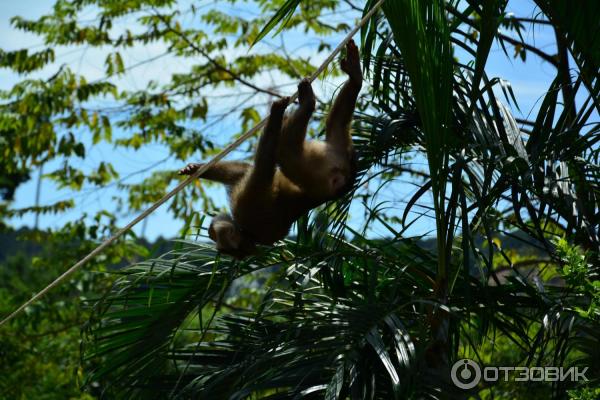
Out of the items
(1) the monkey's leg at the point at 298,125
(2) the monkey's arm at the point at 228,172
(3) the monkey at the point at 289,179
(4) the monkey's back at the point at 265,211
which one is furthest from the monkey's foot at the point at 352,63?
(2) the monkey's arm at the point at 228,172

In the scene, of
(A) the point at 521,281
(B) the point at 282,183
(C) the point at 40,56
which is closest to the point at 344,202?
(B) the point at 282,183

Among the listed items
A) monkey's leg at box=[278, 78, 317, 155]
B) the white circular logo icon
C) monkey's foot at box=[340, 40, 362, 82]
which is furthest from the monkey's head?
the white circular logo icon

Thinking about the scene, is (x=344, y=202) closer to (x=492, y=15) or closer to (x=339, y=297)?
(x=339, y=297)

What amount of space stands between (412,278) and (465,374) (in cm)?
60

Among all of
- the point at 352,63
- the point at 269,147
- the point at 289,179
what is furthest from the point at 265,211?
the point at 352,63

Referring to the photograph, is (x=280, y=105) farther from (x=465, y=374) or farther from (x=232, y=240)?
(x=465, y=374)

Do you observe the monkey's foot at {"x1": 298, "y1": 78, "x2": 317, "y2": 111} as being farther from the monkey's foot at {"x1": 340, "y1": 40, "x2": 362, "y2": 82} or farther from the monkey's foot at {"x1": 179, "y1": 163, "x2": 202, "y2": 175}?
the monkey's foot at {"x1": 179, "y1": 163, "x2": 202, "y2": 175}

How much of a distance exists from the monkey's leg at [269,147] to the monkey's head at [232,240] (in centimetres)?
24

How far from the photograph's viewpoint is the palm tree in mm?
2682

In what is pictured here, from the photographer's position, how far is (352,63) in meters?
3.23

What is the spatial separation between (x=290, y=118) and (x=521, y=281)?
1.24 metres

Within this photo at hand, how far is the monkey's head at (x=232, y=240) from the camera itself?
338 cm

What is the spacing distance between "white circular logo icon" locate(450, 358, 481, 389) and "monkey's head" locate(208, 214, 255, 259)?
1061 mm

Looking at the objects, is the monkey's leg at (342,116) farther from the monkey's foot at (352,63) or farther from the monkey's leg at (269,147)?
the monkey's leg at (269,147)
